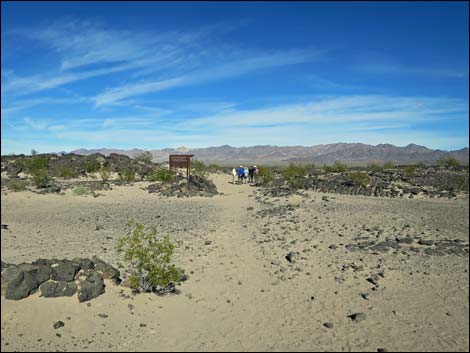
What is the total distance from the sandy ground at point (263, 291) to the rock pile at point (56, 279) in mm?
183

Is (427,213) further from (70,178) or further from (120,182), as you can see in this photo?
(70,178)

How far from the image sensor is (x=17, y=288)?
7043 millimetres

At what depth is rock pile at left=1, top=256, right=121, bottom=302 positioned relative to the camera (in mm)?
7075

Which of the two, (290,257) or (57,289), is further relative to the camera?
(290,257)

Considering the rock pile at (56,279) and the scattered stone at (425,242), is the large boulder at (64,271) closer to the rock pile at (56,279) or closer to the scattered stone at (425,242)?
the rock pile at (56,279)

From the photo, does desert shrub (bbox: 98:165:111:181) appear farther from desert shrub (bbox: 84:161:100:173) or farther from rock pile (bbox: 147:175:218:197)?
rock pile (bbox: 147:175:218:197)

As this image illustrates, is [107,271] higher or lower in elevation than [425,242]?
lower

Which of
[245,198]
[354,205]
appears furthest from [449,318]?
[245,198]

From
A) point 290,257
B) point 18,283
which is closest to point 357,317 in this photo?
point 290,257

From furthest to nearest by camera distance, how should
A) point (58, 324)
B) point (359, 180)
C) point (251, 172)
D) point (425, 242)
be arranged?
point (251, 172), point (359, 180), point (425, 242), point (58, 324)

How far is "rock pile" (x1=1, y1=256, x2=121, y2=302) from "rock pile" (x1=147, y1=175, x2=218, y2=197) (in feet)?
46.3

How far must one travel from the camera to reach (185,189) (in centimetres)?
2377

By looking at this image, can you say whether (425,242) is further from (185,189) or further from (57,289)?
(185,189)

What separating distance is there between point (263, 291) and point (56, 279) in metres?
4.24
